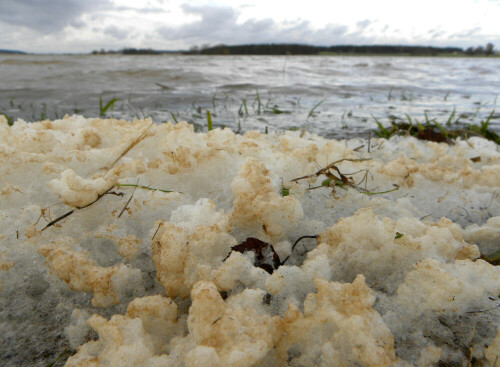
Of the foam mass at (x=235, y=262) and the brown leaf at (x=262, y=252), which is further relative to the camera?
the brown leaf at (x=262, y=252)

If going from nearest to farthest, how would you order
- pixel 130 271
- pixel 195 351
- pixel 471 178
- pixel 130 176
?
pixel 195 351 → pixel 130 271 → pixel 130 176 → pixel 471 178

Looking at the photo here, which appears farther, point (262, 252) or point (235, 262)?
point (262, 252)

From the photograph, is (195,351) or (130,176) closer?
(195,351)

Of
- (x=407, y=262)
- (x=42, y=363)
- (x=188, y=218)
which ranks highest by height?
(x=188, y=218)

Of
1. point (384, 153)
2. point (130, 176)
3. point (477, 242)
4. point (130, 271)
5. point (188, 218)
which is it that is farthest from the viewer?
point (384, 153)

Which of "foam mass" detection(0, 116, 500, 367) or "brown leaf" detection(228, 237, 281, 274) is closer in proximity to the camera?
"foam mass" detection(0, 116, 500, 367)

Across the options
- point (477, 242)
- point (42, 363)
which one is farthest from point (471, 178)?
point (42, 363)

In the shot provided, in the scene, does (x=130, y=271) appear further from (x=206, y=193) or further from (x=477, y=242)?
(x=477, y=242)

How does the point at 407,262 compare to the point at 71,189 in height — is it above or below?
below
